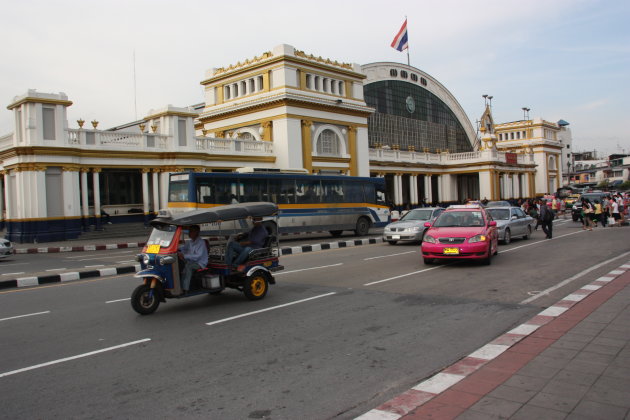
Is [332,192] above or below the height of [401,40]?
below

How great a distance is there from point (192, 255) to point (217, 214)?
95cm

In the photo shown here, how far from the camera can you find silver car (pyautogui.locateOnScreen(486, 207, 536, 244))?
19688mm

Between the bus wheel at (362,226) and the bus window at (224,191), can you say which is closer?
the bus window at (224,191)

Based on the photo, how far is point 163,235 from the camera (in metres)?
9.23

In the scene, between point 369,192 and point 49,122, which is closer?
point 49,122

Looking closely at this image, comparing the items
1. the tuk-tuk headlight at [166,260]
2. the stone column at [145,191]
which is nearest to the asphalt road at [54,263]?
the tuk-tuk headlight at [166,260]

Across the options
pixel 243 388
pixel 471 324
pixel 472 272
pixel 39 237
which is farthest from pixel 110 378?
pixel 39 237

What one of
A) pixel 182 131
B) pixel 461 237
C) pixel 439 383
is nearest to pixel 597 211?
pixel 461 237

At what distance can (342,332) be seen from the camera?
23.9ft

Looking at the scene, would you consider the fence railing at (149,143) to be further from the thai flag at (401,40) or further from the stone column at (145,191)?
the thai flag at (401,40)

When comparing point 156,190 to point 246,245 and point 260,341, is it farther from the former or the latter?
point 260,341

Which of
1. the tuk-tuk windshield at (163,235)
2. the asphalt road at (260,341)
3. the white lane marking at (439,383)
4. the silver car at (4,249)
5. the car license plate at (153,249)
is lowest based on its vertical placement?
the white lane marking at (439,383)

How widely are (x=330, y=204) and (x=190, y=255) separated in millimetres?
18003

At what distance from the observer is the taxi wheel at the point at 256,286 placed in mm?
9766
